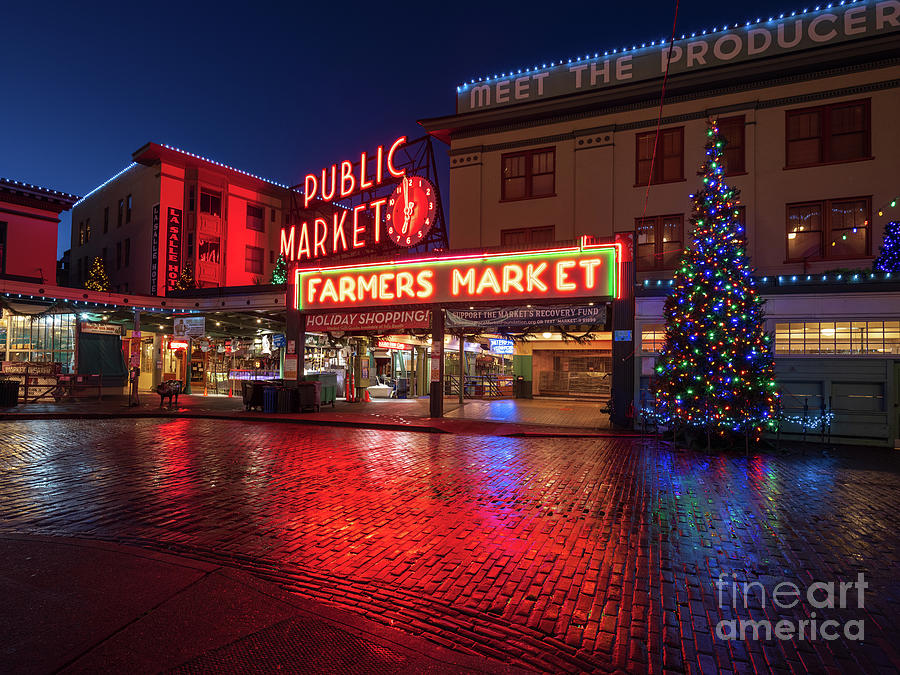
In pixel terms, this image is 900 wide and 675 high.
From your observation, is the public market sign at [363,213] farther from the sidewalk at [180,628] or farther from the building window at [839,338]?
the sidewalk at [180,628]

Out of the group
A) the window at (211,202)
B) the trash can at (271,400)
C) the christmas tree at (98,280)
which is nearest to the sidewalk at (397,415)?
the trash can at (271,400)

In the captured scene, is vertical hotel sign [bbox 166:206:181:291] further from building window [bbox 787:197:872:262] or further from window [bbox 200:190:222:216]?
building window [bbox 787:197:872:262]

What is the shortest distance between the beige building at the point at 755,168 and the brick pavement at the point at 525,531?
406cm

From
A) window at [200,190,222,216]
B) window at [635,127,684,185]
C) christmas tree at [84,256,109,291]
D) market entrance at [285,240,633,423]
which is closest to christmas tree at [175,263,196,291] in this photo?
window at [200,190,222,216]

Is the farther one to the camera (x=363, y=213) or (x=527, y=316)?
(x=363, y=213)

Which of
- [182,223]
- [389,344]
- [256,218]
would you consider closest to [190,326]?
[389,344]

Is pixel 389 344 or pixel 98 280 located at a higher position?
pixel 98 280

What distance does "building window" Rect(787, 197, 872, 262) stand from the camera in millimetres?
17125

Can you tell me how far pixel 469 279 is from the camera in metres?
17.7

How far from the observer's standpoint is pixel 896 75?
16859 millimetres

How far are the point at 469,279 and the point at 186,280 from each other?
19.7 metres

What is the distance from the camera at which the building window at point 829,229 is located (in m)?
17.1

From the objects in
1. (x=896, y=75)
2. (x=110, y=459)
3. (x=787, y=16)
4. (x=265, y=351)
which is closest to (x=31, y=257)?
(x=265, y=351)

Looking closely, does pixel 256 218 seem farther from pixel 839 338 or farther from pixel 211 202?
pixel 839 338
